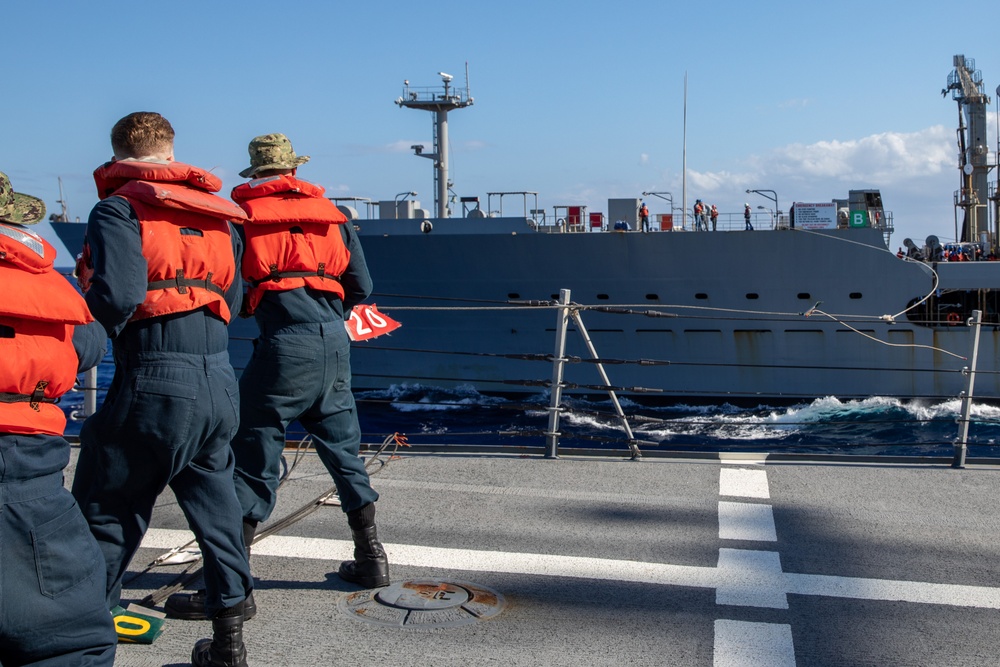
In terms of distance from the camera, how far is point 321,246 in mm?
3229

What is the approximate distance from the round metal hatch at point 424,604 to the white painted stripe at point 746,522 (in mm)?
1190

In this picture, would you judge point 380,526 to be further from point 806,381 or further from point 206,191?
point 806,381

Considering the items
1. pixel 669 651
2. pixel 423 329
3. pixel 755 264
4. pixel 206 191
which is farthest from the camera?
pixel 423 329

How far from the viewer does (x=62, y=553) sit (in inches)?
73.1

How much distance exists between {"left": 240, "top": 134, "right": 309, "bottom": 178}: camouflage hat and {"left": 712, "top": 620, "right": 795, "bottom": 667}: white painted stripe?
210 cm

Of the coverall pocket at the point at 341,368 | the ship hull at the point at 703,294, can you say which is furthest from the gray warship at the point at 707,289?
the coverall pocket at the point at 341,368

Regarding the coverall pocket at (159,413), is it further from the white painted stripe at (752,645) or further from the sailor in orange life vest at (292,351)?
the white painted stripe at (752,645)

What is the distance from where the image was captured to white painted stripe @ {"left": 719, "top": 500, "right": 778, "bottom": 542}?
12.7ft

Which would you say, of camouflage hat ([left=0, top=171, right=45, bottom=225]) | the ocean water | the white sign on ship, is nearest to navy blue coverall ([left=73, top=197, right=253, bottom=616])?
camouflage hat ([left=0, top=171, right=45, bottom=225])

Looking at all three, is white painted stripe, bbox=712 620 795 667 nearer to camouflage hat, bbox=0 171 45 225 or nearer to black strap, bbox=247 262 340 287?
black strap, bbox=247 262 340 287

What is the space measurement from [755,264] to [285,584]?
17.8 metres

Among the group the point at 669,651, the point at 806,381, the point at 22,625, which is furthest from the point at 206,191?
the point at 806,381

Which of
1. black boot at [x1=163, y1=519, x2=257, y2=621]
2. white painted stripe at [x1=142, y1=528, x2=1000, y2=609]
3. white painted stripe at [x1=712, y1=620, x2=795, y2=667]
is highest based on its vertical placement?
black boot at [x1=163, y1=519, x2=257, y2=621]

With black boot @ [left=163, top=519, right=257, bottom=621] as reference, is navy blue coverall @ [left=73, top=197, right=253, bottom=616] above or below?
above
